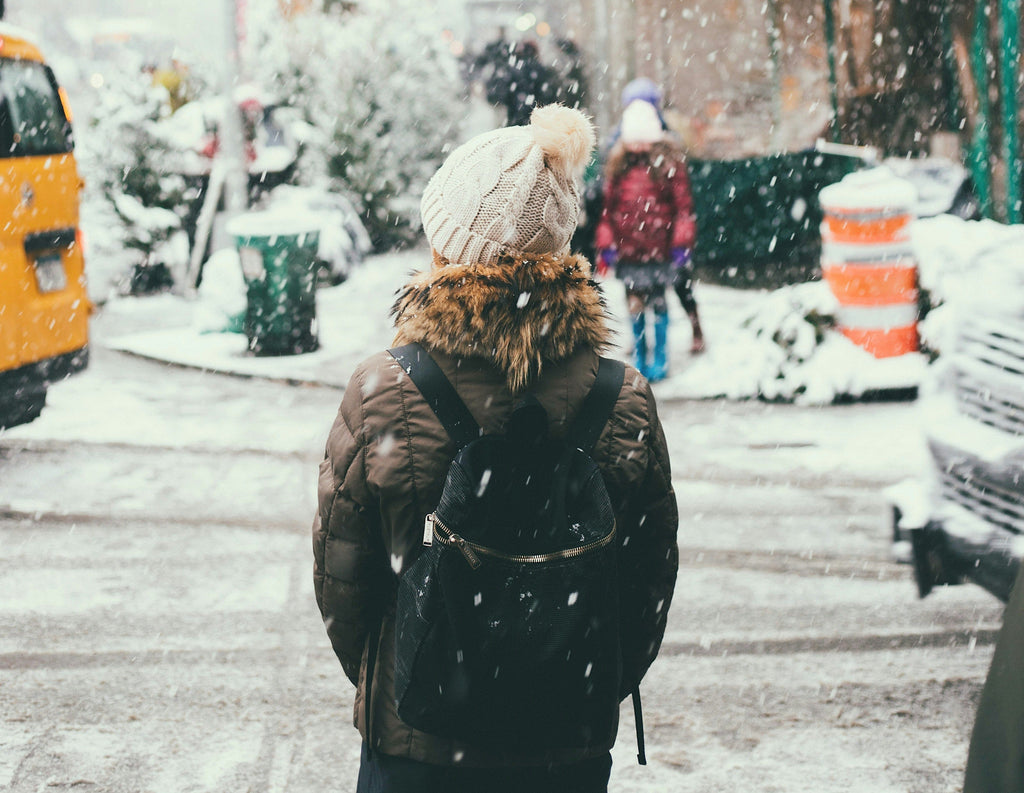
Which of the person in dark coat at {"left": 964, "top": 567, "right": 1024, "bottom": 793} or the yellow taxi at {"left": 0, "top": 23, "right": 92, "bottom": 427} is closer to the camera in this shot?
the person in dark coat at {"left": 964, "top": 567, "right": 1024, "bottom": 793}

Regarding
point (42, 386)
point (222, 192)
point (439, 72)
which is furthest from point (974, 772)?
point (439, 72)

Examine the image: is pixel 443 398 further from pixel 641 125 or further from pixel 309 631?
pixel 641 125

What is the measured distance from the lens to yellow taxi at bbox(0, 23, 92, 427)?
20.8 feet

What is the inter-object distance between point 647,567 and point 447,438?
0.50m

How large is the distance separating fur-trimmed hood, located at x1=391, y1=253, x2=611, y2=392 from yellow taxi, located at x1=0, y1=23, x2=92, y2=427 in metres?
4.78

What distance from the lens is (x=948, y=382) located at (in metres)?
4.14

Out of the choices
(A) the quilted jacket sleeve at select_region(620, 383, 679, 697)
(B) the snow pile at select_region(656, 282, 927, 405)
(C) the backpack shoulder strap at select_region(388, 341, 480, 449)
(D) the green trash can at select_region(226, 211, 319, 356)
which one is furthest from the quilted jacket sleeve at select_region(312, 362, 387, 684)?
(D) the green trash can at select_region(226, 211, 319, 356)

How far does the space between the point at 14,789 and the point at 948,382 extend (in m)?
3.15

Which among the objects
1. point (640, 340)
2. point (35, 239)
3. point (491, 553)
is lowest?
point (640, 340)

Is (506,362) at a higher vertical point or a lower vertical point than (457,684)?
higher

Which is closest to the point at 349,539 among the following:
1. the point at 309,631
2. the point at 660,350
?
the point at 309,631

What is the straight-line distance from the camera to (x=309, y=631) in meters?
4.67

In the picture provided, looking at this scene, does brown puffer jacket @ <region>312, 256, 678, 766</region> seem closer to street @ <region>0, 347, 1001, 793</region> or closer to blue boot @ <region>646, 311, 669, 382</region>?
street @ <region>0, 347, 1001, 793</region>

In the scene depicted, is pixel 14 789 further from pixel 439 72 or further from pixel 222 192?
pixel 439 72
